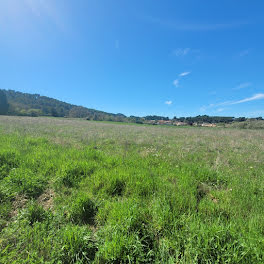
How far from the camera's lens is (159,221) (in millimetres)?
2094

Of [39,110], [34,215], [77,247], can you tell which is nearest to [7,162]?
→ [34,215]

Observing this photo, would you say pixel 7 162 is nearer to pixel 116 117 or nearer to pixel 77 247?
pixel 77 247

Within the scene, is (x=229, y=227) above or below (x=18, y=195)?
above

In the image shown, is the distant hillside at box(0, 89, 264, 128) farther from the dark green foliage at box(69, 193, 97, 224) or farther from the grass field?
the dark green foliage at box(69, 193, 97, 224)

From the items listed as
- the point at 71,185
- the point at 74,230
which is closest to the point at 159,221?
the point at 74,230

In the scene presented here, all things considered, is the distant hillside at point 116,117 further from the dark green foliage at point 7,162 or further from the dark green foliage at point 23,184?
the dark green foliage at point 7,162

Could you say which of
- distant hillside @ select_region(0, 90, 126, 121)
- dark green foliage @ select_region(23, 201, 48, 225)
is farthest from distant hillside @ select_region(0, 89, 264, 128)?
dark green foliage @ select_region(23, 201, 48, 225)

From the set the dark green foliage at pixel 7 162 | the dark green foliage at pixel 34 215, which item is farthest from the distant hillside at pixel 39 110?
the dark green foliage at pixel 34 215

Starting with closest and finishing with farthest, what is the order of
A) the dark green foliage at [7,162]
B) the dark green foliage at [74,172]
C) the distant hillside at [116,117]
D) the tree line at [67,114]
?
the dark green foliage at [74,172] < the dark green foliage at [7,162] < the distant hillside at [116,117] < the tree line at [67,114]

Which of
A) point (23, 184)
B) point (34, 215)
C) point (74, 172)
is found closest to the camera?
point (34, 215)

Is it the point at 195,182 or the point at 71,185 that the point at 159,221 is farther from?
the point at 71,185

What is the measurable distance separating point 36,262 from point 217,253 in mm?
2407

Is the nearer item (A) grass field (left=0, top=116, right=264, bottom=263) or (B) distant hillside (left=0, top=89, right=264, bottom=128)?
(A) grass field (left=0, top=116, right=264, bottom=263)

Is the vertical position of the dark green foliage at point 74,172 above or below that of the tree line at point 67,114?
below
